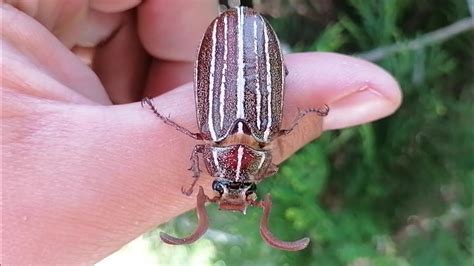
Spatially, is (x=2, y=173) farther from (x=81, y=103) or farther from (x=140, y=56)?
(x=140, y=56)

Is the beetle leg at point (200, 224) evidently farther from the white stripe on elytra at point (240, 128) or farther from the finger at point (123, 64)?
the finger at point (123, 64)

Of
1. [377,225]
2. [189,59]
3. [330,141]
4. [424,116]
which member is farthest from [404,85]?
[189,59]

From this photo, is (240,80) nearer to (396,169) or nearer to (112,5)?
(112,5)

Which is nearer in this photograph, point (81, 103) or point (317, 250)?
point (81, 103)

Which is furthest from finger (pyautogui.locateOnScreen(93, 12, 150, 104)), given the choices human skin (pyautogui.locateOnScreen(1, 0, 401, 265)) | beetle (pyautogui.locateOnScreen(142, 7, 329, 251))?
beetle (pyautogui.locateOnScreen(142, 7, 329, 251))

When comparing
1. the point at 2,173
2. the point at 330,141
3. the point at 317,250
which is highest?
the point at 2,173

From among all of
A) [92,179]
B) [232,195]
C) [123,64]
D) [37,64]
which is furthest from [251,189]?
[123,64]
